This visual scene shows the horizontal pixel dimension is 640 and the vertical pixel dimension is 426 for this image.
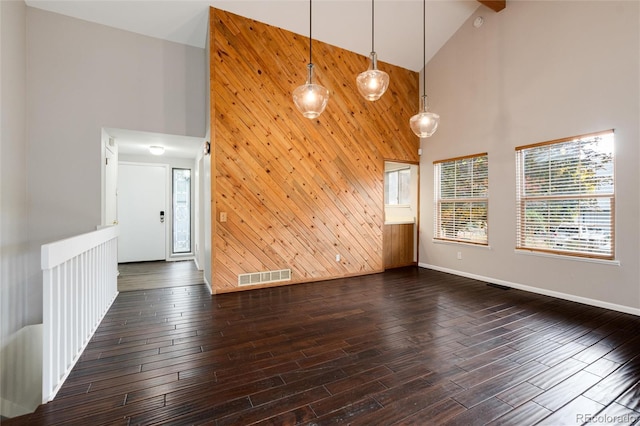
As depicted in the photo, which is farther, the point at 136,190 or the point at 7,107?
the point at 136,190

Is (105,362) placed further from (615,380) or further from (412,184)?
(412,184)

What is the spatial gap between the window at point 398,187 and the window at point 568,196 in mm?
2314

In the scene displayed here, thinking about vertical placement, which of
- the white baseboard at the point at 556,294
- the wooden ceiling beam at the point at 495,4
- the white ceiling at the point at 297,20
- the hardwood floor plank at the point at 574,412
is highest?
the wooden ceiling beam at the point at 495,4

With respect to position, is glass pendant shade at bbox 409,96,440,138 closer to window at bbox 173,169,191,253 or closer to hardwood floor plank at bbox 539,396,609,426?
hardwood floor plank at bbox 539,396,609,426

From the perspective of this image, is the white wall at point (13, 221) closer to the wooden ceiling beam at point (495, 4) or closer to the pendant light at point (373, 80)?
the pendant light at point (373, 80)

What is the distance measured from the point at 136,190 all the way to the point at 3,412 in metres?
4.41

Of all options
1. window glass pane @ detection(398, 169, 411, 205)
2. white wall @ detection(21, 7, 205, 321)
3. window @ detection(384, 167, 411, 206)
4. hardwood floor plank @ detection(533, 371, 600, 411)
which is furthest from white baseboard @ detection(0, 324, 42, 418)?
window glass pane @ detection(398, 169, 411, 205)

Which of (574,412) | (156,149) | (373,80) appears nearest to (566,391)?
(574,412)

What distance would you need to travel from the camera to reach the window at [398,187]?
6.47 meters

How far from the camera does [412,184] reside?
6.22 meters

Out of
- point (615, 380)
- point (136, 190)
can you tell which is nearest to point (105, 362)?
point (615, 380)

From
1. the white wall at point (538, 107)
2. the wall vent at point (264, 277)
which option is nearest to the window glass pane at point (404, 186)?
the white wall at point (538, 107)

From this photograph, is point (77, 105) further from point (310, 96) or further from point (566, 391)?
point (566, 391)

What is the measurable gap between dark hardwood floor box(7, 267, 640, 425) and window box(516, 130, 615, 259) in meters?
0.85
